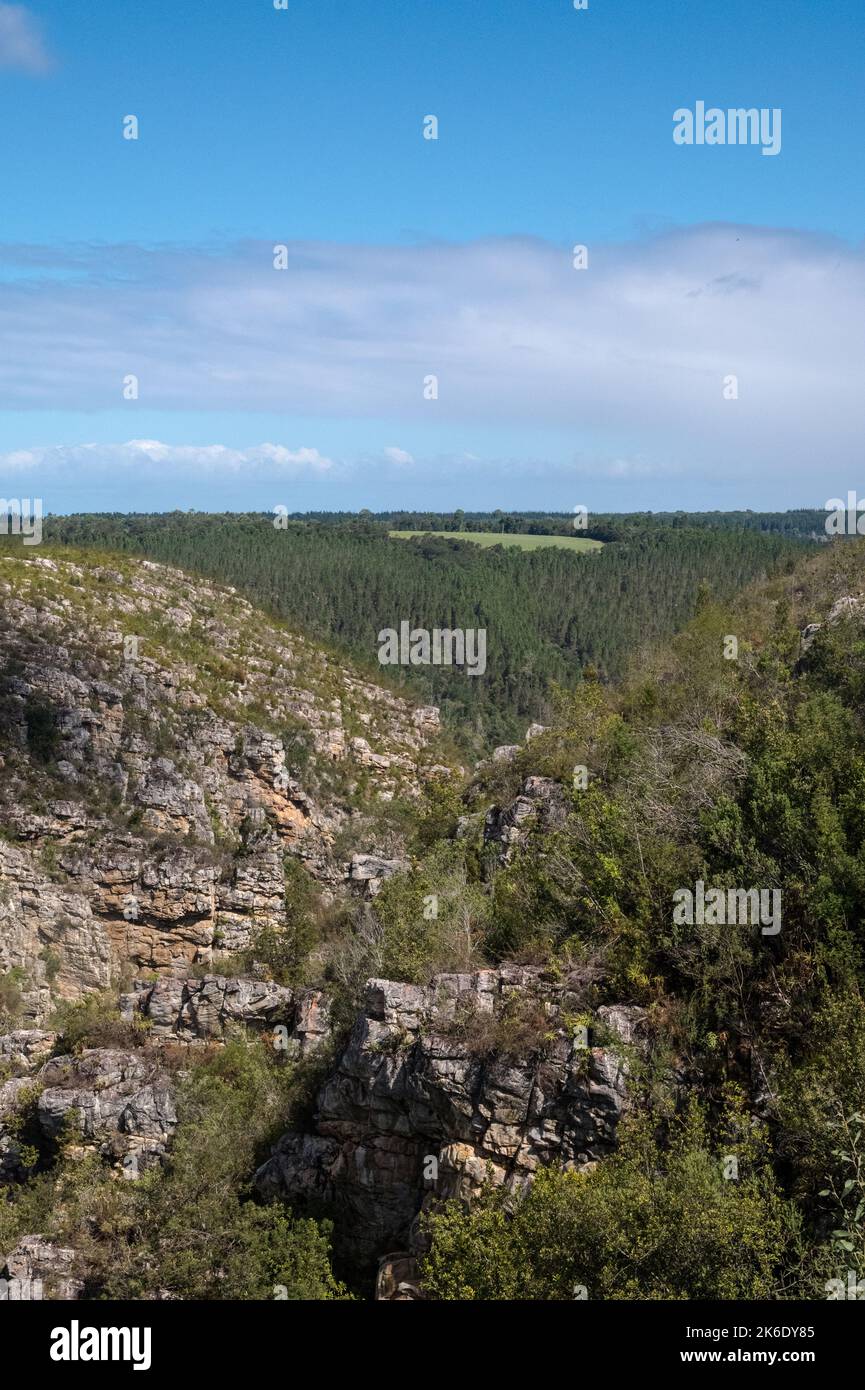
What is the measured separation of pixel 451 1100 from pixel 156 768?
30.9 meters

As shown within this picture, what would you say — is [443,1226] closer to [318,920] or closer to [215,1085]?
[215,1085]

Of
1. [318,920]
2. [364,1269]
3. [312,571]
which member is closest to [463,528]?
[312,571]

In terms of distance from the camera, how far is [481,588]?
345 feet

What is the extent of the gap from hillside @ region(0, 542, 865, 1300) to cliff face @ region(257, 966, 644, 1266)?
0.19 feet

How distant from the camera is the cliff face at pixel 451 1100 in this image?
14922 mm

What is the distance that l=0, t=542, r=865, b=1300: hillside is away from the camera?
12.8 meters

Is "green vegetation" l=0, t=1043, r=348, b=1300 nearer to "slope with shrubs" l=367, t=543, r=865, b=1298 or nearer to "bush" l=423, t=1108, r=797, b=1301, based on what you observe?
"slope with shrubs" l=367, t=543, r=865, b=1298

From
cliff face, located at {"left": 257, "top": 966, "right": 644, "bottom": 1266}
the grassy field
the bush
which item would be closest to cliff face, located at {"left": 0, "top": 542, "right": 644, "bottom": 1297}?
cliff face, located at {"left": 257, "top": 966, "right": 644, "bottom": 1266}

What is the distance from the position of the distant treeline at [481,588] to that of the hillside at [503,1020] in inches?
1410

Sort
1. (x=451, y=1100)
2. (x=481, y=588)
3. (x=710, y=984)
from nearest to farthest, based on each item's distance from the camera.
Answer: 1. (x=710, y=984)
2. (x=451, y=1100)
3. (x=481, y=588)

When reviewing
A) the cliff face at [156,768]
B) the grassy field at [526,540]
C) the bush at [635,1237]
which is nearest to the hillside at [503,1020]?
the bush at [635,1237]

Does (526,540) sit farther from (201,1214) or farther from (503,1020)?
(503,1020)

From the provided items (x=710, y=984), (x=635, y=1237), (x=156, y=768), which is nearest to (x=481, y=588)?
(x=156, y=768)

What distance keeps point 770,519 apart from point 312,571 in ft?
396
